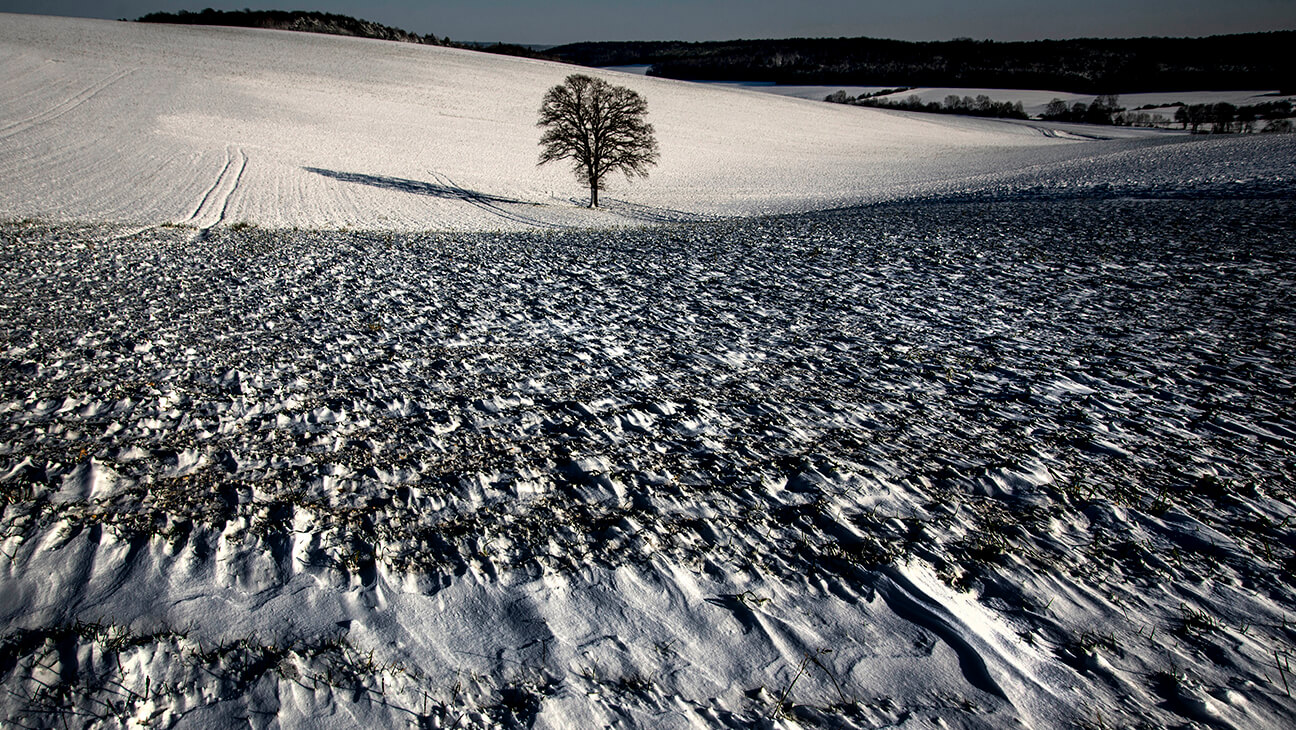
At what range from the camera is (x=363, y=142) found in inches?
1534

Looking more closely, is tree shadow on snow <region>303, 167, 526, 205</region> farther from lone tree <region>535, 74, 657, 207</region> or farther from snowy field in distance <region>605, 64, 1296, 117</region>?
snowy field in distance <region>605, 64, 1296, 117</region>

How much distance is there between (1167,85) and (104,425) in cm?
13399

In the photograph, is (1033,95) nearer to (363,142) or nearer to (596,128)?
(596,128)

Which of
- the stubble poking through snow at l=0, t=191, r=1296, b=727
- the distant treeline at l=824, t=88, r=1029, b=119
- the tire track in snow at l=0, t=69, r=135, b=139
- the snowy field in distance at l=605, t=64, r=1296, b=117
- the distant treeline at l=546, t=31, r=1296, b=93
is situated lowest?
the stubble poking through snow at l=0, t=191, r=1296, b=727

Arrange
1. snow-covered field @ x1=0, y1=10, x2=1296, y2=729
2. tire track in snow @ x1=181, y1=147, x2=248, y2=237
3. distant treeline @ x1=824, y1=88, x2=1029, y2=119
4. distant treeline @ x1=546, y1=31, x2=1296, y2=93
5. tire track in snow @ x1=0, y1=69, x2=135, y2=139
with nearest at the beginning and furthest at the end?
snow-covered field @ x1=0, y1=10, x2=1296, y2=729, tire track in snow @ x1=181, y1=147, x2=248, y2=237, tire track in snow @ x1=0, y1=69, x2=135, y2=139, distant treeline @ x1=824, y1=88, x2=1029, y2=119, distant treeline @ x1=546, y1=31, x2=1296, y2=93

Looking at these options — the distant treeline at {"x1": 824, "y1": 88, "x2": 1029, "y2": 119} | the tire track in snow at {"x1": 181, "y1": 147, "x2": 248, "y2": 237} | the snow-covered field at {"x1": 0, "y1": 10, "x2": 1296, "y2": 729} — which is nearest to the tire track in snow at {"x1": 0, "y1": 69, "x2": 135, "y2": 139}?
the tire track in snow at {"x1": 181, "y1": 147, "x2": 248, "y2": 237}

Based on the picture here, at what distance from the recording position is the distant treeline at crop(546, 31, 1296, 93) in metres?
94.4

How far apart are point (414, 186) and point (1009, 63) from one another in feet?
406

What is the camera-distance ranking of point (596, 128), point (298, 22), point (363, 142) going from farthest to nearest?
point (298, 22) < point (363, 142) < point (596, 128)

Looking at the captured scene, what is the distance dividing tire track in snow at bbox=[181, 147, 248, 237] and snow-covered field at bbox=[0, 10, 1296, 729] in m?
9.02

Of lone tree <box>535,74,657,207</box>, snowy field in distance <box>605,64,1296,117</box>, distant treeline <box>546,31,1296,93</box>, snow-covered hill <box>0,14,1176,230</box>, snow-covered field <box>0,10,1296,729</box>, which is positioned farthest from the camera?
distant treeline <box>546,31,1296,93</box>

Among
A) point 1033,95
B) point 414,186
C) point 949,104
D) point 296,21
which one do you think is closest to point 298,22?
point 296,21

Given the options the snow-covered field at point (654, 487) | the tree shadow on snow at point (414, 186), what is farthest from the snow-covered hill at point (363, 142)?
the snow-covered field at point (654, 487)

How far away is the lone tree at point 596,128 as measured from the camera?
3209 cm
